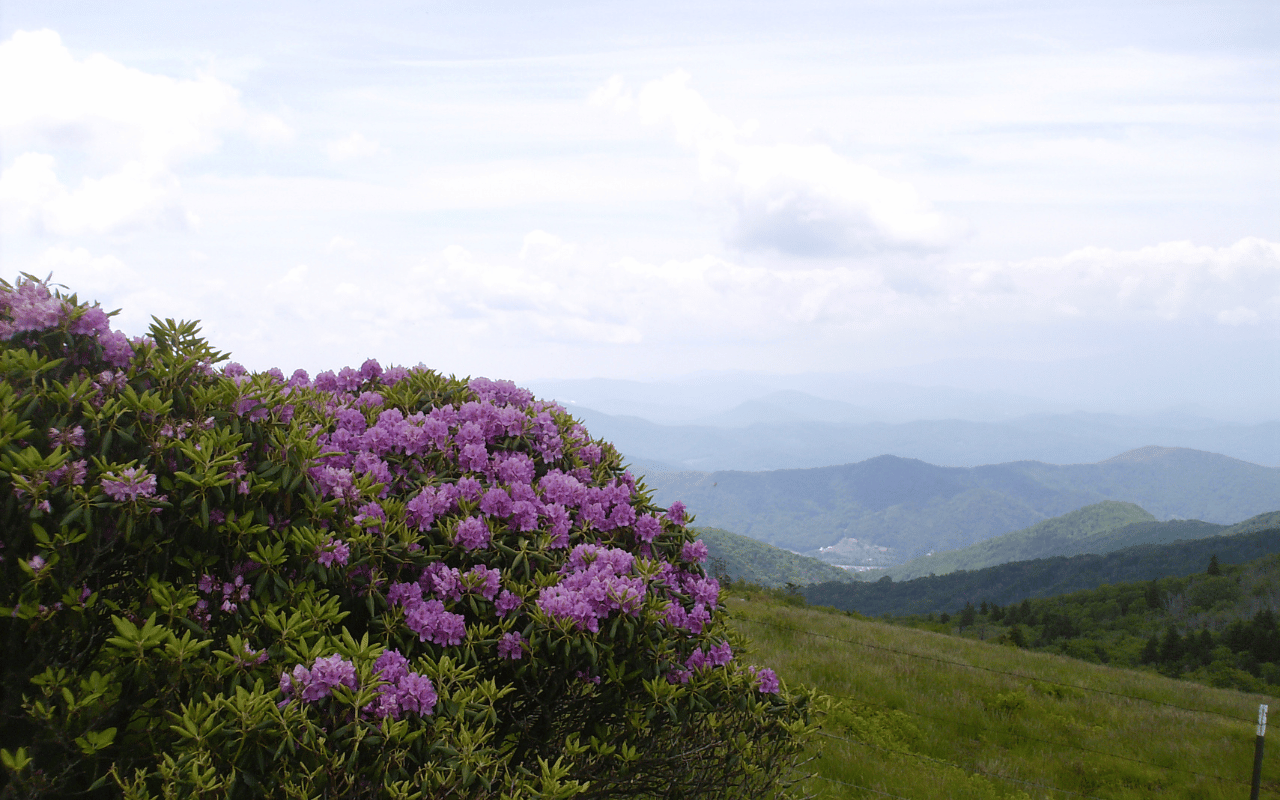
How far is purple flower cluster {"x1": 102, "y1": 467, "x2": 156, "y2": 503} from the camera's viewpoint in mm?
2949

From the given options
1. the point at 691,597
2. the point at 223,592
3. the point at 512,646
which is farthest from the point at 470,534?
the point at 691,597

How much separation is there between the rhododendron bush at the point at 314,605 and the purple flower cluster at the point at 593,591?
0.02 m

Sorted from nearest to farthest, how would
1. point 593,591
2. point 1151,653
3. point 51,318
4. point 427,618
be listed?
1. point 51,318
2. point 427,618
3. point 593,591
4. point 1151,653

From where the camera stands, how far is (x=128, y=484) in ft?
9.78

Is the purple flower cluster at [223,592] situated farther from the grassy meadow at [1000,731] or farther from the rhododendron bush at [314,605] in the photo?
the grassy meadow at [1000,731]

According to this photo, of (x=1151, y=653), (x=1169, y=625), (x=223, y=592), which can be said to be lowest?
(x=1169, y=625)

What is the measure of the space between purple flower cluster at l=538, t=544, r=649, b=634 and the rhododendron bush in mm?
16

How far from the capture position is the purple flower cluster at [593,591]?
3.72 m

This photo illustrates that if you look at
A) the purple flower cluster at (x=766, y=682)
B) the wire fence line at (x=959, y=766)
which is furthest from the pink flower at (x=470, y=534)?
the wire fence line at (x=959, y=766)

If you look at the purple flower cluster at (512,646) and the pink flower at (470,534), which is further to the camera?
the pink flower at (470,534)

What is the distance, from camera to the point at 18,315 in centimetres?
337

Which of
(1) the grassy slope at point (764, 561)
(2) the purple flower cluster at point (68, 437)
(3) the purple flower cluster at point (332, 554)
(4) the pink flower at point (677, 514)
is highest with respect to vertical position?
(2) the purple flower cluster at point (68, 437)

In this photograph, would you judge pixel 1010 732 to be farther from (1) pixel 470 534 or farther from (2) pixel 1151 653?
(2) pixel 1151 653

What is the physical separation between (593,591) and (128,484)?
2.10 metres
